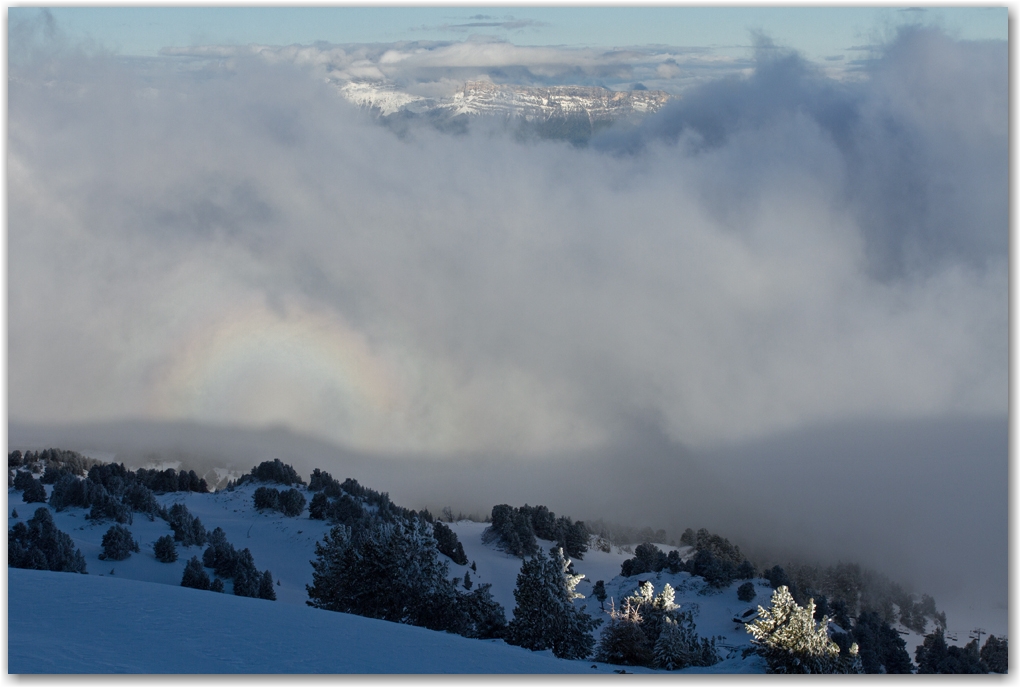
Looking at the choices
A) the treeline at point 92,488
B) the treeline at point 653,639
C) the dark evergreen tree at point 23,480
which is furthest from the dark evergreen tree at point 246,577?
the treeline at point 653,639

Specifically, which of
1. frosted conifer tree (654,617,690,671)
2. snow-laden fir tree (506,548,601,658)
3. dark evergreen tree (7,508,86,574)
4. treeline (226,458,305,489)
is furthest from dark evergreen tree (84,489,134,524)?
frosted conifer tree (654,617,690,671)

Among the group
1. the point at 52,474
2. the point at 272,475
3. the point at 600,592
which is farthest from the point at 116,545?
the point at 600,592

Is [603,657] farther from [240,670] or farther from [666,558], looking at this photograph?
[666,558]

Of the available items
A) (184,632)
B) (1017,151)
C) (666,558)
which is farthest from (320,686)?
(666,558)

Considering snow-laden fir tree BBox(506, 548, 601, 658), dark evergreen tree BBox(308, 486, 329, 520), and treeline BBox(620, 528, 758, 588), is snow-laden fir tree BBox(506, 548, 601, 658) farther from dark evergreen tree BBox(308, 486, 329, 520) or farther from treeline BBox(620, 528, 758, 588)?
dark evergreen tree BBox(308, 486, 329, 520)

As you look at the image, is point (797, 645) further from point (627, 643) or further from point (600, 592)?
point (600, 592)

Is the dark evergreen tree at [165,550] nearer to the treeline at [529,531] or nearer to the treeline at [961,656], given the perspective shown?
the treeline at [529,531]
